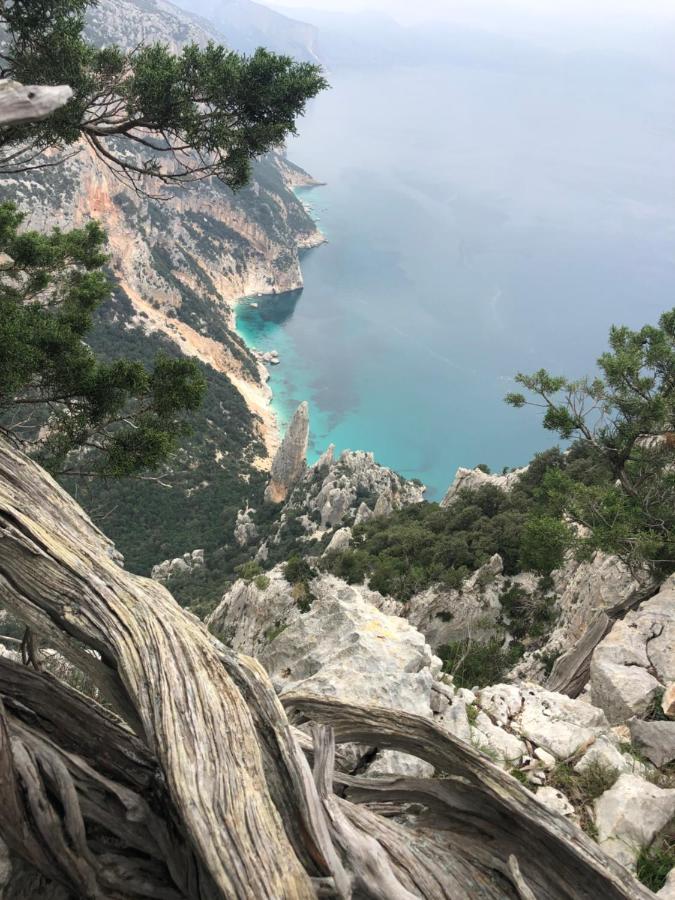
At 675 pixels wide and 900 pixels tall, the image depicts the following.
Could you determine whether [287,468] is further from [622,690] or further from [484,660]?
[622,690]

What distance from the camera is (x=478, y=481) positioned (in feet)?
100

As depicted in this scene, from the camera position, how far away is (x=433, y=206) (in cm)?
19462

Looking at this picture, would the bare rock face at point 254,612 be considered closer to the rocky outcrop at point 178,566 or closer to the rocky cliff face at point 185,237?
the rocky outcrop at point 178,566

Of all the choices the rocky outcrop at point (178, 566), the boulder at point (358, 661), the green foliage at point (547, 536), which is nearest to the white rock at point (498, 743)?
the boulder at point (358, 661)

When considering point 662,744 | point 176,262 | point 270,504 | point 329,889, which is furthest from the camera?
point 176,262

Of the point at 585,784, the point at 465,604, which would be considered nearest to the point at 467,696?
the point at 585,784

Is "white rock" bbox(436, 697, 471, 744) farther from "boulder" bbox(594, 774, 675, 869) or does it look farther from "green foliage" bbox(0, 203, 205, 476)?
"green foliage" bbox(0, 203, 205, 476)

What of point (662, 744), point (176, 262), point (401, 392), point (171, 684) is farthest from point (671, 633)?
point (176, 262)

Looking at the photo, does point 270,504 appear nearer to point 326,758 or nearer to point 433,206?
point 326,758

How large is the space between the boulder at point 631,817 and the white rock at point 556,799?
0.20 m

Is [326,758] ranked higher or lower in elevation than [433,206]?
lower

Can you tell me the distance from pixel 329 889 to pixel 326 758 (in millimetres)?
650

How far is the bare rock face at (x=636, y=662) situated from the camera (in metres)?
6.77

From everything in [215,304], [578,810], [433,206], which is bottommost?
[578,810]
